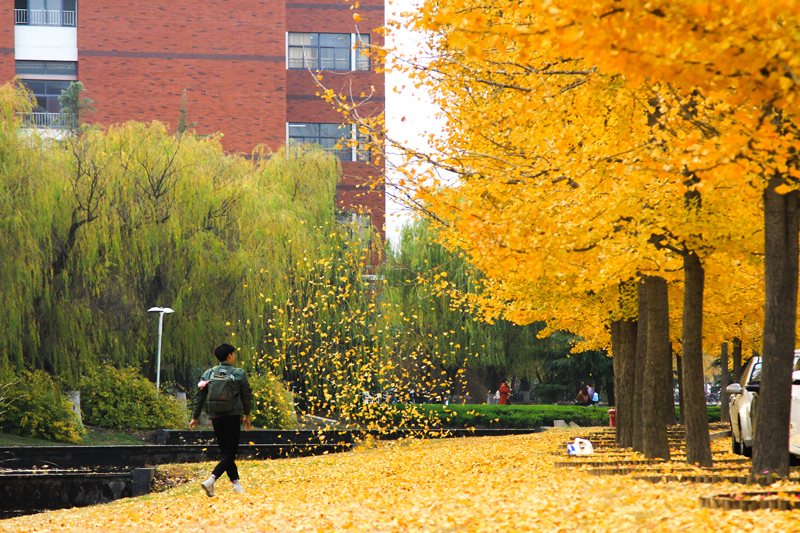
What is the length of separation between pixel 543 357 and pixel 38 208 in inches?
943

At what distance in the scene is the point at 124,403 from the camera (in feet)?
74.1

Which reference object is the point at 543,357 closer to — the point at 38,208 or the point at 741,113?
the point at 38,208

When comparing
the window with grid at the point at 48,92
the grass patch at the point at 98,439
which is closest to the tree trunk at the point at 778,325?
the grass patch at the point at 98,439

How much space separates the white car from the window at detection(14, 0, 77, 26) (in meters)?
38.7

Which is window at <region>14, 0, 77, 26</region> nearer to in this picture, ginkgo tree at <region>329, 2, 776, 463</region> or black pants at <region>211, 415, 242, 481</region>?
ginkgo tree at <region>329, 2, 776, 463</region>

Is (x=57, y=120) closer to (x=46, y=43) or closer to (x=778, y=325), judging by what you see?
(x=46, y=43)

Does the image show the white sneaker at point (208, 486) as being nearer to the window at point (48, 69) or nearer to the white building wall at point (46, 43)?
the window at point (48, 69)

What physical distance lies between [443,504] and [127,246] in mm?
15989

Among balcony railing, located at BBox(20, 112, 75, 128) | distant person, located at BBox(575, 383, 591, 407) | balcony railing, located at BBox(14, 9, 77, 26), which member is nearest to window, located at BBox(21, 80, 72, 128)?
balcony railing, located at BBox(20, 112, 75, 128)

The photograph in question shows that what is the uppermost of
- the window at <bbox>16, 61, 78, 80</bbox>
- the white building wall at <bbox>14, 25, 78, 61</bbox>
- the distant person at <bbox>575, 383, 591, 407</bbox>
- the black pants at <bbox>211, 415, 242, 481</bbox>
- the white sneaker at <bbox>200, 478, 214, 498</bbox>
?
the white building wall at <bbox>14, 25, 78, 61</bbox>

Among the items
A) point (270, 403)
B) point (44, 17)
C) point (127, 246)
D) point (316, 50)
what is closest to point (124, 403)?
point (270, 403)

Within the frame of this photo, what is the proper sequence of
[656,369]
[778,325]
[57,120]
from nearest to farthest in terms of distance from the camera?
[778,325] → [656,369] → [57,120]

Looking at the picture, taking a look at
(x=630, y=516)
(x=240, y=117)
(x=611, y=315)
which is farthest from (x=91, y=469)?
(x=240, y=117)

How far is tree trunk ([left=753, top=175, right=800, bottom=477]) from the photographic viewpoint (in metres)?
7.16
